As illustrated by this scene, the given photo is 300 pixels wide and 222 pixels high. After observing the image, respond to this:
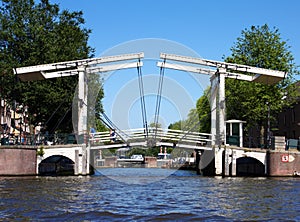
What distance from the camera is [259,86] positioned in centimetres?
3822

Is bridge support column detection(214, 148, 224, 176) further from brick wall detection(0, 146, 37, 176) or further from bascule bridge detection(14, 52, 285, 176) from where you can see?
brick wall detection(0, 146, 37, 176)

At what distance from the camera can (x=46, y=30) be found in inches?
1405

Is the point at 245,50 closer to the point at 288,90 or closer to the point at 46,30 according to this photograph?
→ the point at 288,90

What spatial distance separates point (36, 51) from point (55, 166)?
8456 mm

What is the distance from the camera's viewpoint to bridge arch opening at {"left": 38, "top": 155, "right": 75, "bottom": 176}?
31231mm

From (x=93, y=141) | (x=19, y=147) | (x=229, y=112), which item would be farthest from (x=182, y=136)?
(x=229, y=112)

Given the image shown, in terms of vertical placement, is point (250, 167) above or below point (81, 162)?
below

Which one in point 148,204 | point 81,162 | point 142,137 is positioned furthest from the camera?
point 142,137

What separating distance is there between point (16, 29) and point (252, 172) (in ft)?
58.9

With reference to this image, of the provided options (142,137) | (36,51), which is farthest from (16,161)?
(36,51)

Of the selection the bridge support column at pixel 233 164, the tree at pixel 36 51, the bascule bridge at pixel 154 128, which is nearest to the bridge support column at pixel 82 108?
the bascule bridge at pixel 154 128

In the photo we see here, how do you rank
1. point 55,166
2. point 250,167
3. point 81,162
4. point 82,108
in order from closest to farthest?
point 81,162 < point 82,108 < point 250,167 < point 55,166

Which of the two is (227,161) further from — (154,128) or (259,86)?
(259,86)

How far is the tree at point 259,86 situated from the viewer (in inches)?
1500
